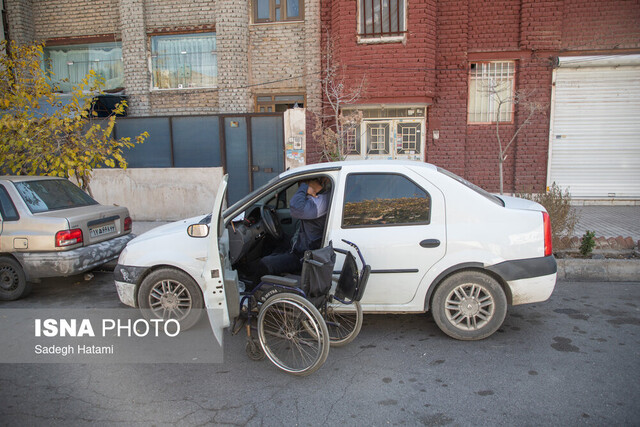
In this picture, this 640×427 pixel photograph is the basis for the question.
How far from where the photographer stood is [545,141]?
11.4 metres

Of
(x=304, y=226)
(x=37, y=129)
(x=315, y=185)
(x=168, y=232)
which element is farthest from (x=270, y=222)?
(x=37, y=129)

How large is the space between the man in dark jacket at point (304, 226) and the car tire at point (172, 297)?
682 mm

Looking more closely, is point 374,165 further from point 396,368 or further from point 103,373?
point 103,373

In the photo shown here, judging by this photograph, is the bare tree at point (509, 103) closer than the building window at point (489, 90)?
Yes

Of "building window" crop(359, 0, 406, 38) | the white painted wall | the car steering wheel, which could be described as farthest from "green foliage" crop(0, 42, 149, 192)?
"building window" crop(359, 0, 406, 38)

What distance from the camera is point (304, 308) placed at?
3.38 m

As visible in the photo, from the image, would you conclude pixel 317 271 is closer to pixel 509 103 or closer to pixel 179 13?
pixel 509 103

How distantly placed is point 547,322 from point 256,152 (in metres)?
7.74

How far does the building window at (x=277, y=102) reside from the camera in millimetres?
12188

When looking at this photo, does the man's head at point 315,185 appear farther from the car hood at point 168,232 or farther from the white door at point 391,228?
the car hood at point 168,232

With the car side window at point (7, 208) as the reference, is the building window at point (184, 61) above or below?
above

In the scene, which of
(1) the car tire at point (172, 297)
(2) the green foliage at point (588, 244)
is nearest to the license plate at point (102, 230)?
(1) the car tire at point (172, 297)

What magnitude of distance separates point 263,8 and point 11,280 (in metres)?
9.67

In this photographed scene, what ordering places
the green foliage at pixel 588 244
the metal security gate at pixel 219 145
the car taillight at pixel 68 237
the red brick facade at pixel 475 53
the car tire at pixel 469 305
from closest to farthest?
1. the car tire at pixel 469 305
2. the car taillight at pixel 68 237
3. the green foliage at pixel 588 244
4. the metal security gate at pixel 219 145
5. the red brick facade at pixel 475 53
